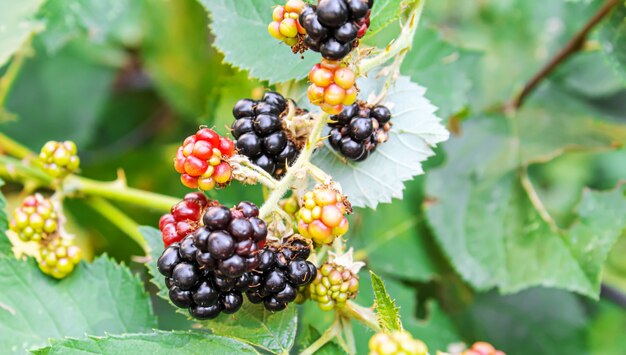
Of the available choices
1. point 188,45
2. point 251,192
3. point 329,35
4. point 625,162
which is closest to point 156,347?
point 251,192

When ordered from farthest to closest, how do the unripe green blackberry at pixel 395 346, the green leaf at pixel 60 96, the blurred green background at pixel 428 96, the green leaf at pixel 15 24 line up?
the green leaf at pixel 60 96
the blurred green background at pixel 428 96
the green leaf at pixel 15 24
the unripe green blackberry at pixel 395 346

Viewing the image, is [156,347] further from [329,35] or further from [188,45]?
[188,45]

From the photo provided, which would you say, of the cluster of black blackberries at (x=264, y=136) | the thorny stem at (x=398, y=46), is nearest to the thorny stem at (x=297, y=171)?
the cluster of black blackberries at (x=264, y=136)

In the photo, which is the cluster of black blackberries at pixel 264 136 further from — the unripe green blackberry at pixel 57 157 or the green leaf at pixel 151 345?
the unripe green blackberry at pixel 57 157

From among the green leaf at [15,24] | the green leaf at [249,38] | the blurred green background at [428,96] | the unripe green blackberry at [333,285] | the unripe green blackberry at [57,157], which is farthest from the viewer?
the blurred green background at [428,96]

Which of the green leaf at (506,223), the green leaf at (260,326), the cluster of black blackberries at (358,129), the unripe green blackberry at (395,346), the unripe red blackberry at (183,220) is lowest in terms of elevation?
the green leaf at (506,223)

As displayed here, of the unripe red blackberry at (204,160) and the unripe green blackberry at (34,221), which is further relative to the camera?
the unripe green blackberry at (34,221)

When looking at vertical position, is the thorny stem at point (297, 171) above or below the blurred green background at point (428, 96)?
above
